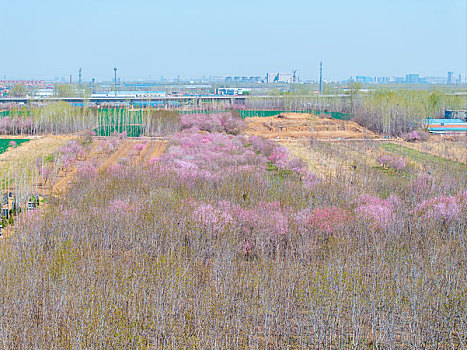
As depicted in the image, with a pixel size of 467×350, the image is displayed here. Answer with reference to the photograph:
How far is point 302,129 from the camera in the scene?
49781 mm

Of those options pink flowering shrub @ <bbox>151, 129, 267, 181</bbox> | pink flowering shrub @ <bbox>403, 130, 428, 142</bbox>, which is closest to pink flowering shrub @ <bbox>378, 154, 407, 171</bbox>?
pink flowering shrub @ <bbox>151, 129, 267, 181</bbox>

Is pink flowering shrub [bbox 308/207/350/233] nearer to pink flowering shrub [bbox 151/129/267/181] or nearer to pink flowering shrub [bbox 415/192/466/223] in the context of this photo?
pink flowering shrub [bbox 415/192/466/223]

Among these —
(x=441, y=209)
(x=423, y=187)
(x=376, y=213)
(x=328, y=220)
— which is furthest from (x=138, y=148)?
(x=441, y=209)

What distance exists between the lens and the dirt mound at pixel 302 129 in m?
44.0

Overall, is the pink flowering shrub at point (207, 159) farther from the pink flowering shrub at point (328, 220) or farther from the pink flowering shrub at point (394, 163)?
the pink flowering shrub at point (394, 163)

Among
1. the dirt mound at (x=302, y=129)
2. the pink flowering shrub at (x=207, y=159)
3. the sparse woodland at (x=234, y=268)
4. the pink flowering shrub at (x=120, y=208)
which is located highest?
the dirt mound at (x=302, y=129)

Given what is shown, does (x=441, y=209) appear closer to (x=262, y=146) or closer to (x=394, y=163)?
(x=394, y=163)

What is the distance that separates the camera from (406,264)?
1073cm

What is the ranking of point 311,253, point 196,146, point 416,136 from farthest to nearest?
point 416,136 → point 196,146 → point 311,253

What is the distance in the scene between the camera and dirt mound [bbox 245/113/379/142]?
4405cm

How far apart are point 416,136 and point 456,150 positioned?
21.7ft

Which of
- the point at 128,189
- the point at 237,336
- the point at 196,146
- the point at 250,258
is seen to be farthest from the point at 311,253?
the point at 196,146

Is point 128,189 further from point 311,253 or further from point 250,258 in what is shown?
point 311,253

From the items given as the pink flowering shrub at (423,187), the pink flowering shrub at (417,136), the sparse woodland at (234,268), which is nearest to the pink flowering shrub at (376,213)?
the sparse woodland at (234,268)
